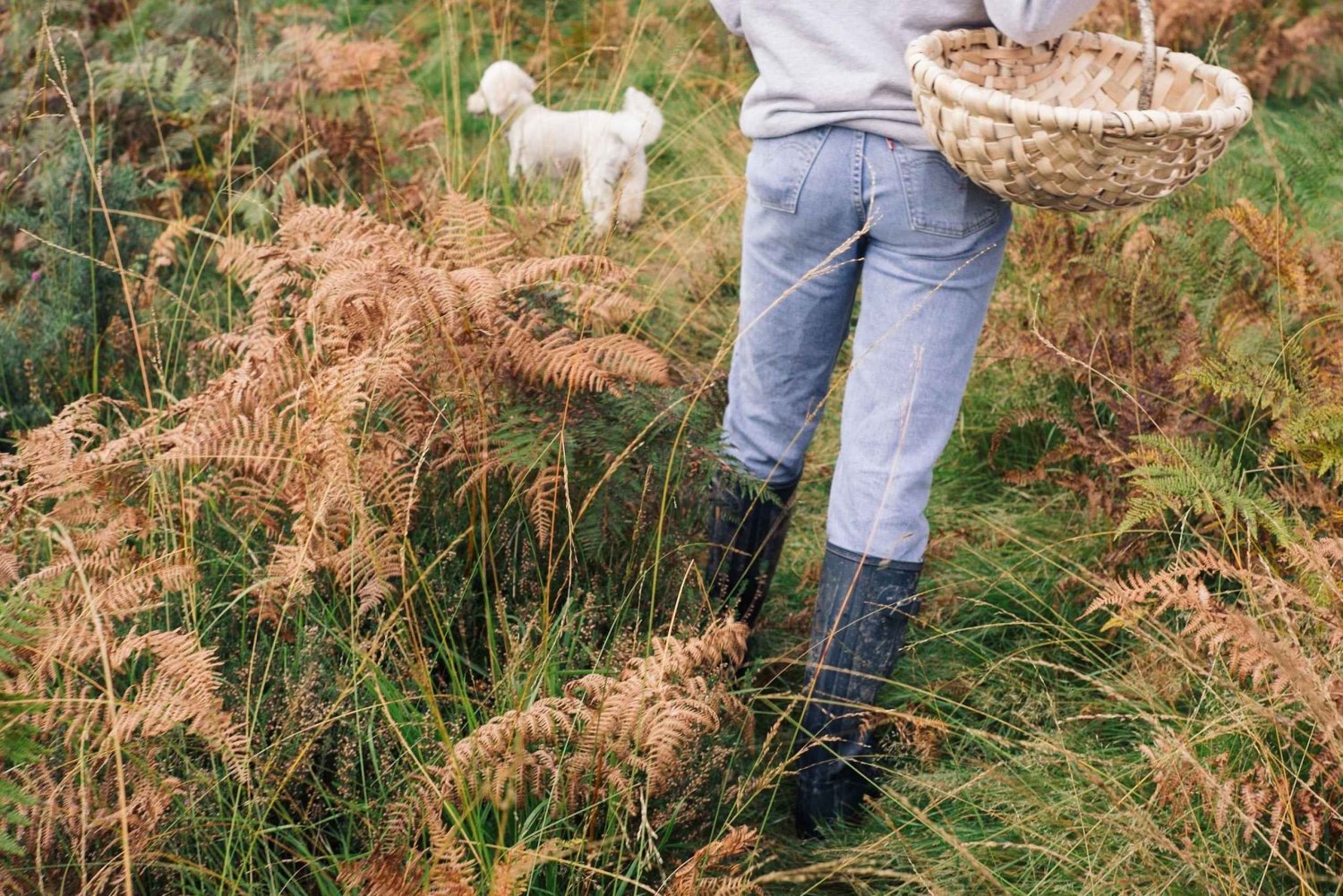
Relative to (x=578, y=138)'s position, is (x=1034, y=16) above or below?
above

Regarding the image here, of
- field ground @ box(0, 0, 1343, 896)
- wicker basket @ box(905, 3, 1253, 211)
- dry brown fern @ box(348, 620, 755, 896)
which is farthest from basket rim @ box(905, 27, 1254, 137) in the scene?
dry brown fern @ box(348, 620, 755, 896)

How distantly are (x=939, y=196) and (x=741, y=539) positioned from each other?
1000 mm

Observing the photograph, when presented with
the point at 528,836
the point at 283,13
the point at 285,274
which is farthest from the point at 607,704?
the point at 283,13

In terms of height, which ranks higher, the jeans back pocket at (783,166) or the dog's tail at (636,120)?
the jeans back pocket at (783,166)

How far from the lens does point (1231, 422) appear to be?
3.30 metres

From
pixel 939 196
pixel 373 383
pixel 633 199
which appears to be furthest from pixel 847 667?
pixel 633 199

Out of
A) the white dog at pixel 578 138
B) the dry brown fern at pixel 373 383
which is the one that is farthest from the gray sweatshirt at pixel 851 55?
the white dog at pixel 578 138

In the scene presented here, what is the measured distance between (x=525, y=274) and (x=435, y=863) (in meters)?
1.24

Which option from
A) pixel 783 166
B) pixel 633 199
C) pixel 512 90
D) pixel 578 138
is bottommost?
pixel 633 199

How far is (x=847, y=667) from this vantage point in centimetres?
261

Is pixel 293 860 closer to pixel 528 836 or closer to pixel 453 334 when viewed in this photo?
pixel 528 836

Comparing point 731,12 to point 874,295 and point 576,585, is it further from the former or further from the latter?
point 576,585

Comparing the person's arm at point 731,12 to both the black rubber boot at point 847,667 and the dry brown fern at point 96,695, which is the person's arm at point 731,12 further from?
the dry brown fern at point 96,695

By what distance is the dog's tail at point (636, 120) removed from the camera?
4.52 meters
